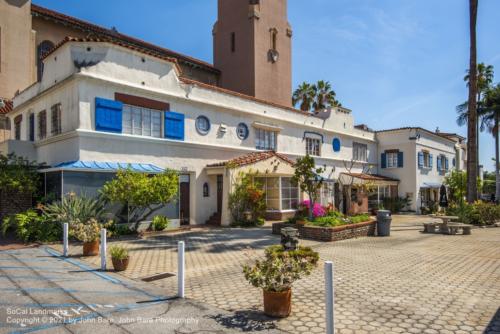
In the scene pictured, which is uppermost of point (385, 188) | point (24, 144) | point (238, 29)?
point (238, 29)

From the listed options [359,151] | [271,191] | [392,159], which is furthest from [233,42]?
[392,159]

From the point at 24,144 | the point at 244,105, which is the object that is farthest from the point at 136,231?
the point at 244,105

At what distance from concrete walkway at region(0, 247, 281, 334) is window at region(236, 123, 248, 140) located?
13.5m

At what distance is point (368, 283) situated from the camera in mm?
7504

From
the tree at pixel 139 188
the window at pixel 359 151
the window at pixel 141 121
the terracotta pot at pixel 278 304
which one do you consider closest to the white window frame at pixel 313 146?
the window at pixel 359 151

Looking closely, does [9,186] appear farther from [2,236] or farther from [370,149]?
[370,149]

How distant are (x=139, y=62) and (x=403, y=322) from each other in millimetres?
15212

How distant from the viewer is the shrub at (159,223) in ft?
51.3

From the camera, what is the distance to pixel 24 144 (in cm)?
1792

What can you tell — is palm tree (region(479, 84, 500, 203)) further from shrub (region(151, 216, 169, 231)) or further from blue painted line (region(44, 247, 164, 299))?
blue painted line (region(44, 247, 164, 299))


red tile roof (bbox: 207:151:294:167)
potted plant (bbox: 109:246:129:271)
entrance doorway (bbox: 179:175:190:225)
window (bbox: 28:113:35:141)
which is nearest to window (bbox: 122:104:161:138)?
entrance doorway (bbox: 179:175:190:225)

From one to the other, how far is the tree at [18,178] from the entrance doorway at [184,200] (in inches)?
255

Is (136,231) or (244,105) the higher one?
(244,105)

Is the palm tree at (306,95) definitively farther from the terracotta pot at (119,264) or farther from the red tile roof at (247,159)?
the terracotta pot at (119,264)
